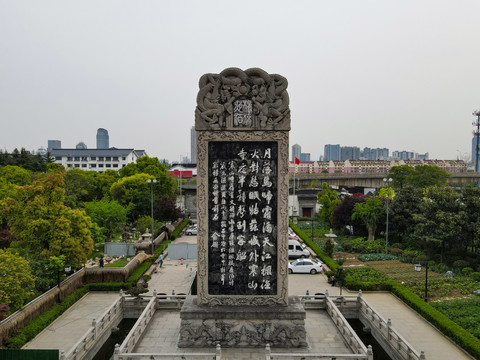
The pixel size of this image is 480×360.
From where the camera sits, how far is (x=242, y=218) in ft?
39.1

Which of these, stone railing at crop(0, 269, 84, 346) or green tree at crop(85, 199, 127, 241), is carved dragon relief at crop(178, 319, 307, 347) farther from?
green tree at crop(85, 199, 127, 241)

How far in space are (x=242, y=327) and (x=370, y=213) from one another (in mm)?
19517

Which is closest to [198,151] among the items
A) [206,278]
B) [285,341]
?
[206,278]

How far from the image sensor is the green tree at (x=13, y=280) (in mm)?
13000

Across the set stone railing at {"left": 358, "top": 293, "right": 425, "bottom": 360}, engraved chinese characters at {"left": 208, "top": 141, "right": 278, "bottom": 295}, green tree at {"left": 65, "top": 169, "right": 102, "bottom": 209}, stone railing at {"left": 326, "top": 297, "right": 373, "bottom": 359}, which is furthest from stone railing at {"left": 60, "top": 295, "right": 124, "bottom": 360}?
green tree at {"left": 65, "top": 169, "right": 102, "bottom": 209}

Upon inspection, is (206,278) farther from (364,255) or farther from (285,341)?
(364,255)

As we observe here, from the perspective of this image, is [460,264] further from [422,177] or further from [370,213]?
[422,177]

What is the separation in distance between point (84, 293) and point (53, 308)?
2.86 metres

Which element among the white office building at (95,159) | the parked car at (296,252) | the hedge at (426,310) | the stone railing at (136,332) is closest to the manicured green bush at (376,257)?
the hedge at (426,310)

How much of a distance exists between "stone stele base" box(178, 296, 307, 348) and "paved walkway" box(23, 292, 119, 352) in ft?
15.1

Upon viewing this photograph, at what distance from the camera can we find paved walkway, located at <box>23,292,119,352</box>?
13195mm

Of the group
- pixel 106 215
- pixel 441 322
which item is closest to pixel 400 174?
pixel 106 215

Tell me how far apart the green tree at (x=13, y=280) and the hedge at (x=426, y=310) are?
47.0ft

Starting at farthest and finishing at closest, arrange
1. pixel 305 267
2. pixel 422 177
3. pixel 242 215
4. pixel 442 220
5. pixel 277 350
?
pixel 422 177
pixel 442 220
pixel 305 267
pixel 242 215
pixel 277 350
